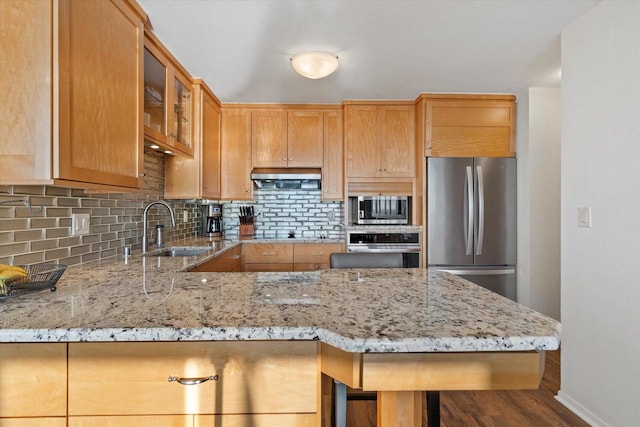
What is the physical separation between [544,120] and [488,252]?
4.32 feet

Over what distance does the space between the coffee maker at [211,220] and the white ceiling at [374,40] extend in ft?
4.42

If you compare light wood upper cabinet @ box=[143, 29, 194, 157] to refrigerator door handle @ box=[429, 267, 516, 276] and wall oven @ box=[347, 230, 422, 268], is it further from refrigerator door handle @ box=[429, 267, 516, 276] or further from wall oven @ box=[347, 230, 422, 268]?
refrigerator door handle @ box=[429, 267, 516, 276]

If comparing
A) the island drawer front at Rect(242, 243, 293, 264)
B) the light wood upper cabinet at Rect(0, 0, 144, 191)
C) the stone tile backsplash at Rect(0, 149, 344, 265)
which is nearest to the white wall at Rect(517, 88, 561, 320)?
the stone tile backsplash at Rect(0, 149, 344, 265)

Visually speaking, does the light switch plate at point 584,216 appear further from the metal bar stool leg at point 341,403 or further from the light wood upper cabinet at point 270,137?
the light wood upper cabinet at point 270,137

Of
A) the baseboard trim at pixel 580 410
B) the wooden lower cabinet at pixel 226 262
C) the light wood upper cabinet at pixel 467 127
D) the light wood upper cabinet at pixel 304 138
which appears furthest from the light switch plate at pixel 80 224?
the baseboard trim at pixel 580 410

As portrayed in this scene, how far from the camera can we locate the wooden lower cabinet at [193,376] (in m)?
0.79

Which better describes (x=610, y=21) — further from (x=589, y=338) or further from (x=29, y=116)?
(x=29, y=116)

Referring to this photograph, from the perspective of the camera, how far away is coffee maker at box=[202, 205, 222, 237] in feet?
11.6

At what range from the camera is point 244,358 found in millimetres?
801

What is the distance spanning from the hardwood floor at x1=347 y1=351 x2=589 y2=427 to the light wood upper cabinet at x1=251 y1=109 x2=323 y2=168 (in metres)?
2.35

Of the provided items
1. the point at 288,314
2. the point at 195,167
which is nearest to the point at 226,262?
the point at 195,167

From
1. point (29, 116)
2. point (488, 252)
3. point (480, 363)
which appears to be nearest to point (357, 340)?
point (480, 363)

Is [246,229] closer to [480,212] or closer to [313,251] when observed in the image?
[313,251]

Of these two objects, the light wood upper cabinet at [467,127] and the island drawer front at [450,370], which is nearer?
the island drawer front at [450,370]
